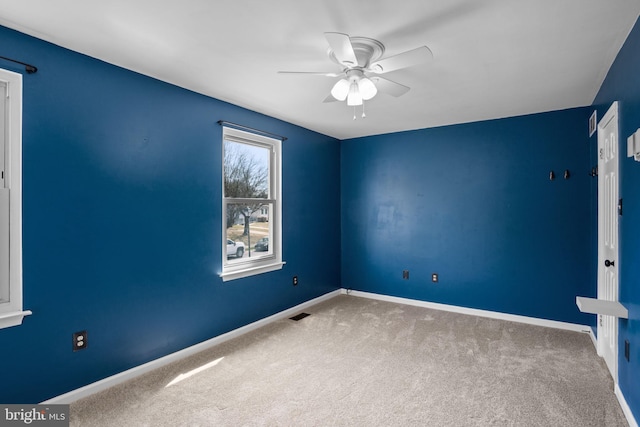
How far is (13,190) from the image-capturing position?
2.06 m

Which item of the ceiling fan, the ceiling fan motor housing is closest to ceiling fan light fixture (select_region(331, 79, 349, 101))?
the ceiling fan

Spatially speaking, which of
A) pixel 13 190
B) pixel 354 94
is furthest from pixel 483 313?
pixel 13 190

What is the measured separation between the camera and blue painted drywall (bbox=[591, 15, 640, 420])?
1929 millimetres

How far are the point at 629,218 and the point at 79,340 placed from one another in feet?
12.0

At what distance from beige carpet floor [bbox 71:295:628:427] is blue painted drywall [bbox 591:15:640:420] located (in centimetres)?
32

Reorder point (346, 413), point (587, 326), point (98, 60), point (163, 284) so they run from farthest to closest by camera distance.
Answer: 1. point (587, 326)
2. point (163, 284)
3. point (98, 60)
4. point (346, 413)

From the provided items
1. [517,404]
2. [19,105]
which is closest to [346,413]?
[517,404]

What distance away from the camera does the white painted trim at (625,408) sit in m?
1.98

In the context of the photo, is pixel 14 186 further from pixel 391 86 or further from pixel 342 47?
pixel 391 86

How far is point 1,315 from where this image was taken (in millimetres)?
1988

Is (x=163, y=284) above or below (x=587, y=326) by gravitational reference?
above

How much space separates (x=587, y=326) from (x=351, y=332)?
2.46 metres

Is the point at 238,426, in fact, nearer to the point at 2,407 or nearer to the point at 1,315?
the point at 2,407

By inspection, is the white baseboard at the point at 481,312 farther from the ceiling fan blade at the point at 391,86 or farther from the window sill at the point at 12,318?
the window sill at the point at 12,318
